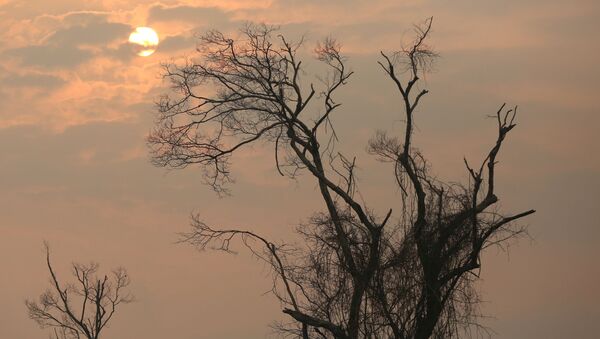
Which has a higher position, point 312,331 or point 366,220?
point 366,220

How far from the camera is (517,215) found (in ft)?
56.3

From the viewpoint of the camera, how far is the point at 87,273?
3494 centimetres

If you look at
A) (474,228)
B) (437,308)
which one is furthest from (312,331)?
(474,228)

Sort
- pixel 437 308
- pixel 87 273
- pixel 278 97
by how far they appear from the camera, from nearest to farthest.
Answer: pixel 437 308, pixel 278 97, pixel 87 273

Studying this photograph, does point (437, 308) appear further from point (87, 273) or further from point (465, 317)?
point (87, 273)

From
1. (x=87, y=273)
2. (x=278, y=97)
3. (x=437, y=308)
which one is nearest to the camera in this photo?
(x=437, y=308)

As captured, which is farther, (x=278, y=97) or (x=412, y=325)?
(x=278, y=97)

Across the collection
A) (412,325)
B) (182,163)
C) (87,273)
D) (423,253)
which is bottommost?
(412,325)

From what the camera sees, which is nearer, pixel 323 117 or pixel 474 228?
pixel 474 228

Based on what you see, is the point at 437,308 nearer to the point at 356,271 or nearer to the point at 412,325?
the point at 412,325

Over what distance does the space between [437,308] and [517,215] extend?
215 centimetres

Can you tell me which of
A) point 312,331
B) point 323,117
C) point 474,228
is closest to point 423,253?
point 474,228

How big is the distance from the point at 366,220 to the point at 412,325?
205cm

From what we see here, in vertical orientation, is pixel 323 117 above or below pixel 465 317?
above
